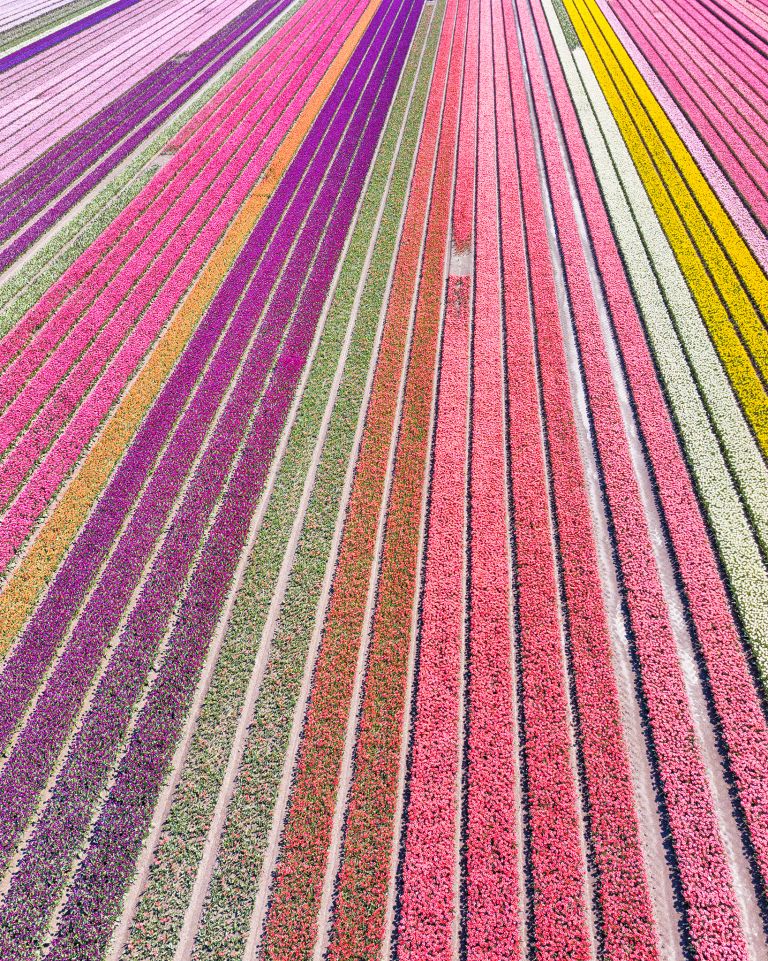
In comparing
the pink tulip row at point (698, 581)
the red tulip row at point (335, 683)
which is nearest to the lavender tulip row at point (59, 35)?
the red tulip row at point (335, 683)

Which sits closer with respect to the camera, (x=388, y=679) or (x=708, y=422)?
(x=388, y=679)

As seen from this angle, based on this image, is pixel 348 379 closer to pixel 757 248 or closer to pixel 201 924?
pixel 201 924

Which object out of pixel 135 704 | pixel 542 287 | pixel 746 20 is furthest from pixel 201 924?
pixel 746 20

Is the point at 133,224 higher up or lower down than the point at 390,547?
higher up

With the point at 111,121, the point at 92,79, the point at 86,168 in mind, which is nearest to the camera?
the point at 86,168

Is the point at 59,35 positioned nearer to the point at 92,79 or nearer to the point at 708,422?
the point at 92,79

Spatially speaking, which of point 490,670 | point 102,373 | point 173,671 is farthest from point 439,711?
point 102,373
